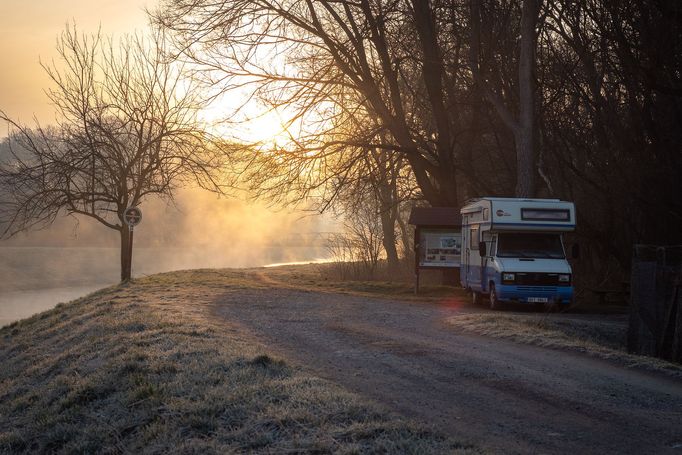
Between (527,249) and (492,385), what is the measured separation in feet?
41.5

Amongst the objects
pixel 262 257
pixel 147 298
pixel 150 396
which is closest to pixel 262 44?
pixel 147 298

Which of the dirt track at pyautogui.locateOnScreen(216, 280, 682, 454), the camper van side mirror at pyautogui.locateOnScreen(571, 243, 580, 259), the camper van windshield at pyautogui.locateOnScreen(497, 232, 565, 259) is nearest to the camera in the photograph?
the dirt track at pyautogui.locateOnScreen(216, 280, 682, 454)

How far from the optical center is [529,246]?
21.4 meters

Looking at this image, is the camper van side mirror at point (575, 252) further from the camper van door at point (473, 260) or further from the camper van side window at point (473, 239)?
the camper van side window at point (473, 239)

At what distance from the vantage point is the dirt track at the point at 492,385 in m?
7.09

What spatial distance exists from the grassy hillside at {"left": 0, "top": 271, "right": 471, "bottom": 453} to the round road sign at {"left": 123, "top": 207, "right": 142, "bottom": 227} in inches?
462

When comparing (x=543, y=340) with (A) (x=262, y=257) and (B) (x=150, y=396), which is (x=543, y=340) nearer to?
(B) (x=150, y=396)

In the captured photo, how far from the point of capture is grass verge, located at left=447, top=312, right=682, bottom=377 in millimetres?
11816

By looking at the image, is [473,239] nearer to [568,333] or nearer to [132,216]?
[568,333]

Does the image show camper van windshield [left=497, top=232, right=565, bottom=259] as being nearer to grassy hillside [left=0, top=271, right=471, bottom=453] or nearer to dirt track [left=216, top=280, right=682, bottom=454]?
dirt track [left=216, top=280, right=682, bottom=454]

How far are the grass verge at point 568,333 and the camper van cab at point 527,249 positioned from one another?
1.93 meters

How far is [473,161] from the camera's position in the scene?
113 ft

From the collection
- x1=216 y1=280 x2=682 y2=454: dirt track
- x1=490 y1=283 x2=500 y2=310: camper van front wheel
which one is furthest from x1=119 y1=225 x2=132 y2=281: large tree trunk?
x1=216 y1=280 x2=682 y2=454: dirt track

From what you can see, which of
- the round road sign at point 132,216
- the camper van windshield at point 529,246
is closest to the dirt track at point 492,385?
the camper van windshield at point 529,246
